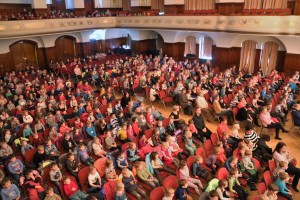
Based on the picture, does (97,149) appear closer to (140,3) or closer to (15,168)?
(15,168)

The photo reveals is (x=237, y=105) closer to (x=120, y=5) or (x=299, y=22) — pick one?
(x=299, y=22)

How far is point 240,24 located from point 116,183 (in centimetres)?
1135

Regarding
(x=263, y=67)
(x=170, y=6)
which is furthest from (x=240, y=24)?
(x=170, y=6)

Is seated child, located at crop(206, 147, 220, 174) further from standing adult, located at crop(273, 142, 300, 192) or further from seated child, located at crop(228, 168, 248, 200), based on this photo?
standing adult, located at crop(273, 142, 300, 192)

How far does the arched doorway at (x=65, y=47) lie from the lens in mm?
18969

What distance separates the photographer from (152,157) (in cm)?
562

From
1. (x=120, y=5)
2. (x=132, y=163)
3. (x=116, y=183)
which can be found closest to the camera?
(x=116, y=183)

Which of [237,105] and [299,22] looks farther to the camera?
[299,22]

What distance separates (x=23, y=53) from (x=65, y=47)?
312 centimetres

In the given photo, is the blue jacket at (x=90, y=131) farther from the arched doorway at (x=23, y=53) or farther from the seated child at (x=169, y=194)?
the arched doorway at (x=23, y=53)

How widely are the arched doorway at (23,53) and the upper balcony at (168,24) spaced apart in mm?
2454

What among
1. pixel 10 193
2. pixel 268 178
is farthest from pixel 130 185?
pixel 268 178

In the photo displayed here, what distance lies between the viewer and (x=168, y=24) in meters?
16.6

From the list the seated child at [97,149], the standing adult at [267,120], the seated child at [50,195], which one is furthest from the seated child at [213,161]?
the seated child at [50,195]
